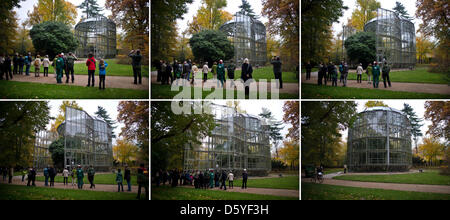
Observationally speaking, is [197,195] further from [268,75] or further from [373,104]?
[373,104]

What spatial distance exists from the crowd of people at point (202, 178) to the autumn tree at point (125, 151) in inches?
36.9

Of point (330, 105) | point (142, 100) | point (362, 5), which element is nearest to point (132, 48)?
point (142, 100)

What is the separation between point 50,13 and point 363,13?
8732mm

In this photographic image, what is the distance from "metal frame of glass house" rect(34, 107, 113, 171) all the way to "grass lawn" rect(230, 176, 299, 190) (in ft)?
12.5

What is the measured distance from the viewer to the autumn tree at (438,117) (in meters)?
9.48

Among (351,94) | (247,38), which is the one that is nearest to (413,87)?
(351,94)

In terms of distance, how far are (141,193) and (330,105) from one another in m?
5.78

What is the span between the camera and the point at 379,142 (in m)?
9.80

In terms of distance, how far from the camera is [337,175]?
9898 millimetres

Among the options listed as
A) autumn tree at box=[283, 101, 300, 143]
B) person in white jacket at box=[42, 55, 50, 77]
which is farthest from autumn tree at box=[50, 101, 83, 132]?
autumn tree at box=[283, 101, 300, 143]

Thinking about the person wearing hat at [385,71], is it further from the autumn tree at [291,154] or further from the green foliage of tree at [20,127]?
the green foliage of tree at [20,127]

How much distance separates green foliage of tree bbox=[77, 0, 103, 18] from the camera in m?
9.98

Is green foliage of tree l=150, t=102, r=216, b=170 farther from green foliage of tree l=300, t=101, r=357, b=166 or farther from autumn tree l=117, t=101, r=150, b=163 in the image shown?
green foliage of tree l=300, t=101, r=357, b=166

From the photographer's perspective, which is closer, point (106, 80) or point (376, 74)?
point (376, 74)
